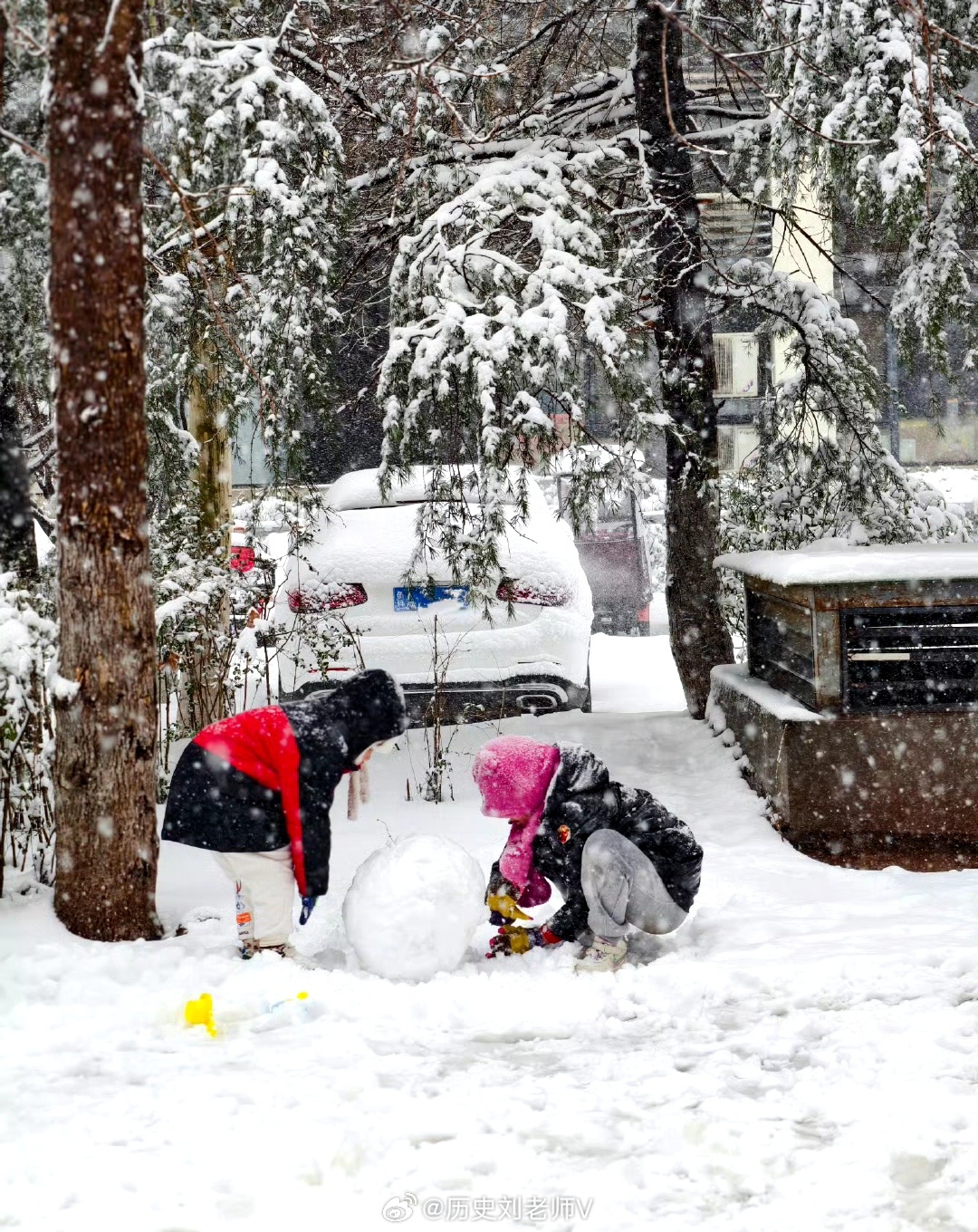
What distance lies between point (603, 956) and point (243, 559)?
385cm

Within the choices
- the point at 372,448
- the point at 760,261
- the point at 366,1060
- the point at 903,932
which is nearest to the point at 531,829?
the point at 366,1060

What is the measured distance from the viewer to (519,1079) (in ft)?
10.8

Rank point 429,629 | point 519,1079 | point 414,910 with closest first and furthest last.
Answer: point 519,1079, point 414,910, point 429,629

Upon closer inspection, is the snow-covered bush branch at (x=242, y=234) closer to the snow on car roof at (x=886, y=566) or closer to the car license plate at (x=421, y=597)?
the car license plate at (x=421, y=597)

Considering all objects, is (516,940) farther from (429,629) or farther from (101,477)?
(429,629)

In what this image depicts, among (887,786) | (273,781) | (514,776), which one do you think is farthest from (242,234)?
(887,786)

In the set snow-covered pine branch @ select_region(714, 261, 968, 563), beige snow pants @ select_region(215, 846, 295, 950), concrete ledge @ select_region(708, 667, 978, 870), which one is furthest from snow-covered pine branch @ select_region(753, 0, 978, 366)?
beige snow pants @ select_region(215, 846, 295, 950)

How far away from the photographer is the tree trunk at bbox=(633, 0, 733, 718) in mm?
7324

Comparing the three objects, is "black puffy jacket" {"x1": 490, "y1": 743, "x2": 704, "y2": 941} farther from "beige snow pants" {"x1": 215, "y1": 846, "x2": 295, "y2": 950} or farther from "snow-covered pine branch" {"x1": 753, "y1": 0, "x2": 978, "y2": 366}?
"snow-covered pine branch" {"x1": 753, "y1": 0, "x2": 978, "y2": 366}

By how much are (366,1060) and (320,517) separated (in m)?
4.62

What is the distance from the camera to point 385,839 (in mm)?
5621

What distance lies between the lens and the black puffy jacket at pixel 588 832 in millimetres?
4184

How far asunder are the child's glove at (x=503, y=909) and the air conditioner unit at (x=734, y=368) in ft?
60.4

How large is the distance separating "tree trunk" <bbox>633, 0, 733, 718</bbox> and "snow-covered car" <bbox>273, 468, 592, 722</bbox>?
3.43ft
